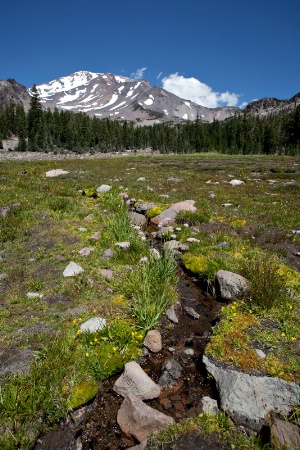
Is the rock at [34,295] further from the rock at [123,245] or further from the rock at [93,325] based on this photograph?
the rock at [123,245]

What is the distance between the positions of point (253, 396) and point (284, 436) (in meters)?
0.71

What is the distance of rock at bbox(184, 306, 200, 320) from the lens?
20.6 ft

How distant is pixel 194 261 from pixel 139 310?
304cm

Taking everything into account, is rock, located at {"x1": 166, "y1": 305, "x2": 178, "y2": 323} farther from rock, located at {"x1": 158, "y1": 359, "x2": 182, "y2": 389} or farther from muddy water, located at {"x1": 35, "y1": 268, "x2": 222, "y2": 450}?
rock, located at {"x1": 158, "y1": 359, "x2": 182, "y2": 389}

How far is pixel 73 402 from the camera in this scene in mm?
3947

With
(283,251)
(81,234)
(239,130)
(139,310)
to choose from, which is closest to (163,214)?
(81,234)

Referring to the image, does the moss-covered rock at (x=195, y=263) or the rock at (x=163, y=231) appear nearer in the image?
the moss-covered rock at (x=195, y=263)

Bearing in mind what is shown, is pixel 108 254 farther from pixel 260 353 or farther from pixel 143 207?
pixel 143 207

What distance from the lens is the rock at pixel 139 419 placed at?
371 cm

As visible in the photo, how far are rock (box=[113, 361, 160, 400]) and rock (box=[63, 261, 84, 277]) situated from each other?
3.28 metres

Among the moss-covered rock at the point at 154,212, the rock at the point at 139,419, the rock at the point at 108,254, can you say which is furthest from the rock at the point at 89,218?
the rock at the point at 139,419

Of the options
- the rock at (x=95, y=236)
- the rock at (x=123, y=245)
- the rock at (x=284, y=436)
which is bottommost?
the rock at (x=284, y=436)

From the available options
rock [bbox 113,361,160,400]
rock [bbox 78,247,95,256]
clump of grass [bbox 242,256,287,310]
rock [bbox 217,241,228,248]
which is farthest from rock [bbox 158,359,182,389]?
rock [bbox 217,241,228,248]

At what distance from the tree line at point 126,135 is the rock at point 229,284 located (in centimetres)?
9478
